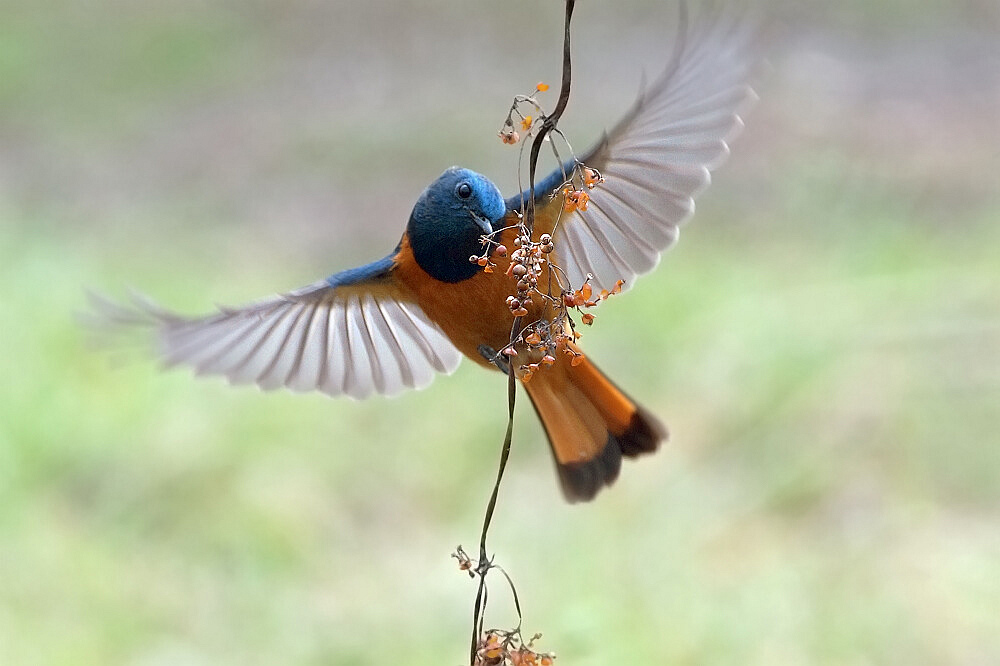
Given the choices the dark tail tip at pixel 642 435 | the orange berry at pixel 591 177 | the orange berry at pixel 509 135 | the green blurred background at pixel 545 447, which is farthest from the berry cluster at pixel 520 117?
the green blurred background at pixel 545 447

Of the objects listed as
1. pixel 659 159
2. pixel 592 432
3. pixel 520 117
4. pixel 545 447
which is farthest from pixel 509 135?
pixel 545 447

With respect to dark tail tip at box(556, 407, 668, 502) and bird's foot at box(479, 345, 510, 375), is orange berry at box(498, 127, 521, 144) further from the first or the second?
dark tail tip at box(556, 407, 668, 502)

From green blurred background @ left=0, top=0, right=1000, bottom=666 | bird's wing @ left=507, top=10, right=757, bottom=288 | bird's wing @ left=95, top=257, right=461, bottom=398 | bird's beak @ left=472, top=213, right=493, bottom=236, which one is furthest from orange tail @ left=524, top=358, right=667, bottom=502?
green blurred background @ left=0, top=0, right=1000, bottom=666

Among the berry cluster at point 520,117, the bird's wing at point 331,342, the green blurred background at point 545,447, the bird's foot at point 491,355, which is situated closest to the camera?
the berry cluster at point 520,117

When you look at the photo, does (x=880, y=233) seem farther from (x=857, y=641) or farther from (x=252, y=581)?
(x=252, y=581)

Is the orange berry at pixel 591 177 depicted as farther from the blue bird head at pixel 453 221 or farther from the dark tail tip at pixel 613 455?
the dark tail tip at pixel 613 455

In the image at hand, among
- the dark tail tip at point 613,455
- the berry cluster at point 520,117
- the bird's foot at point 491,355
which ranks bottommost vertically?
the berry cluster at point 520,117
